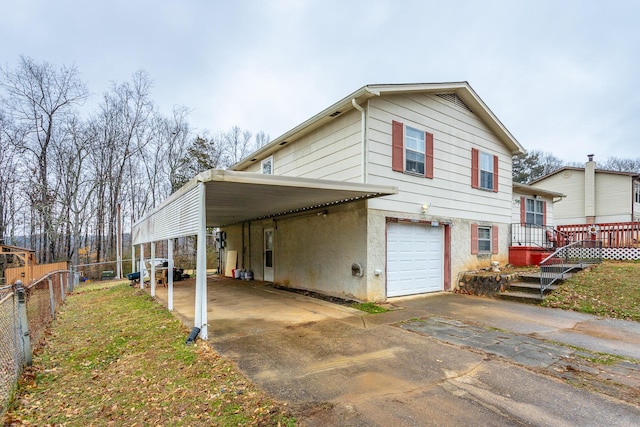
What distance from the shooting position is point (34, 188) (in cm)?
1992

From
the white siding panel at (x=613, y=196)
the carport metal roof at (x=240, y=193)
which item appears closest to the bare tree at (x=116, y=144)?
the carport metal roof at (x=240, y=193)

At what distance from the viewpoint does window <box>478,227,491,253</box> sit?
10.6 metres

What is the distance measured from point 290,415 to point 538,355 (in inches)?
138

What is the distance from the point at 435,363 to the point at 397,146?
218 inches

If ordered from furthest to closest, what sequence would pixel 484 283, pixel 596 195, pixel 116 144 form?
pixel 116 144, pixel 596 195, pixel 484 283

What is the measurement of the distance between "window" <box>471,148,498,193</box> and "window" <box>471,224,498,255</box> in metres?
1.34

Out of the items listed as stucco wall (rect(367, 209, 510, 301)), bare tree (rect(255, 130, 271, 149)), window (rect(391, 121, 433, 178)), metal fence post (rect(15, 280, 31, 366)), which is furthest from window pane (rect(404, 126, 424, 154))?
bare tree (rect(255, 130, 271, 149))

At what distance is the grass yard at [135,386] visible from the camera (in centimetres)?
289

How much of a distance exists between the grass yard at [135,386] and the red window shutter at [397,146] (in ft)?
19.6

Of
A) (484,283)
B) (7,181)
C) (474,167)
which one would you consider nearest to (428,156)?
(474,167)

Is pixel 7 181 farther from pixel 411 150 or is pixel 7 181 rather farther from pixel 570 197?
pixel 570 197

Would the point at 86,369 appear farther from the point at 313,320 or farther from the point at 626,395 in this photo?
the point at 626,395

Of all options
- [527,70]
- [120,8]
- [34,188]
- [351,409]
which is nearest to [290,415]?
[351,409]

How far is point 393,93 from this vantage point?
810 cm
